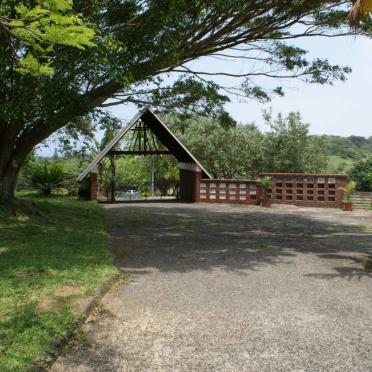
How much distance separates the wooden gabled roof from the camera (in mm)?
22141

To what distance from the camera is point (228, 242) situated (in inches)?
422

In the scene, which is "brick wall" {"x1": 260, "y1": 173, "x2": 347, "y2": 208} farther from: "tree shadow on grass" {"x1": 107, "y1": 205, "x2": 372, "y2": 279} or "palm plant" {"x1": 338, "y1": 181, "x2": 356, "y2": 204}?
"tree shadow on grass" {"x1": 107, "y1": 205, "x2": 372, "y2": 279}

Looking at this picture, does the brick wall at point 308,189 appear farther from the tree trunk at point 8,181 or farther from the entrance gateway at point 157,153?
the tree trunk at point 8,181

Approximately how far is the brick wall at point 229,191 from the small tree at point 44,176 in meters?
7.92

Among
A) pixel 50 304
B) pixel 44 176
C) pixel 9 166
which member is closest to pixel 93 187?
pixel 44 176

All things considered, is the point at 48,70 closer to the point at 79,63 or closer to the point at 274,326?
the point at 274,326

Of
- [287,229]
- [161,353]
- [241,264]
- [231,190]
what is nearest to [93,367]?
[161,353]

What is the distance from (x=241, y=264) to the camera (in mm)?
8164

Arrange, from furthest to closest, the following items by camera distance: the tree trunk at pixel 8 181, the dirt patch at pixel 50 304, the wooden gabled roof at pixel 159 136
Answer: the wooden gabled roof at pixel 159 136 < the tree trunk at pixel 8 181 < the dirt patch at pixel 50 304

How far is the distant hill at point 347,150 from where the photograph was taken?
73562 millimetres

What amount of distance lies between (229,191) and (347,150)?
6731 cm

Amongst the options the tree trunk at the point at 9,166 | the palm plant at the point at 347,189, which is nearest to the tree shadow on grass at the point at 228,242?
the tree trunk at the point at 9,166

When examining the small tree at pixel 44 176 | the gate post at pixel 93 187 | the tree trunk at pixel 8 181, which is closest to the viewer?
the tree trunk at pixel 8 181

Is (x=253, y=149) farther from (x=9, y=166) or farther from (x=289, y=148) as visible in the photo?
(x=9, y=166)
